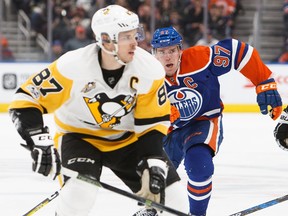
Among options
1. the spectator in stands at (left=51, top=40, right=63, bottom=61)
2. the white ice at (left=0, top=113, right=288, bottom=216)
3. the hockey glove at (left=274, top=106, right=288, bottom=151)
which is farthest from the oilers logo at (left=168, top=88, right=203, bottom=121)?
the spectator in stands at (left=51, top=40, right=63, bottom=61)

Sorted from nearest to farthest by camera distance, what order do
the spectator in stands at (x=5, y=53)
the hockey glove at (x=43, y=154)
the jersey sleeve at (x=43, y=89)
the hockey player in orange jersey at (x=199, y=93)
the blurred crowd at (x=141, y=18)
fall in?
1. the hockey glove at (x=43, y=154)
2. the jersey sleeve at (x=43, y=89)
3. the hockey player in orange jersey at (x=199, y=93)
4. the spectator in stands at (x=5, y=53)
5. the blurred crowd at (x=141, y=18)

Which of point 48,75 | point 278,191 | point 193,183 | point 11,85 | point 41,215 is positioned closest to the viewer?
point 48,75

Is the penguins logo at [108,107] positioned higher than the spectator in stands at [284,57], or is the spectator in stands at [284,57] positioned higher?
the penguins logo at [108,107]

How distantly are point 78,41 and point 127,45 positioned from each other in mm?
6597

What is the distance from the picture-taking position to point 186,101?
13.1 ft

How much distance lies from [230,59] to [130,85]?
104cm

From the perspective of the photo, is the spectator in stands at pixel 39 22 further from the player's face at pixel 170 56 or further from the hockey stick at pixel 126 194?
the hockey stick at pixel 126 194

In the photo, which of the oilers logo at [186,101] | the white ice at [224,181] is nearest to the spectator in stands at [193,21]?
the white ice at [224,181]

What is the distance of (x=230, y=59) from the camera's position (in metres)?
4.03

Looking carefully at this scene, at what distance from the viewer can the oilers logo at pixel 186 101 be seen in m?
3.98

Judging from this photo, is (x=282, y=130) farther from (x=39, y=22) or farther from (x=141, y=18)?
(x=39, y=22)

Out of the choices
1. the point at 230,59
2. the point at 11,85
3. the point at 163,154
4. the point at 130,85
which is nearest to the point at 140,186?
the point at 163,154

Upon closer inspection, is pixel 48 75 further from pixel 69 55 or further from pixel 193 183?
pixel 193 183

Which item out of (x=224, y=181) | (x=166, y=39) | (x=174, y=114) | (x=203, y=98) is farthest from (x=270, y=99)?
(x=224, y=181)
